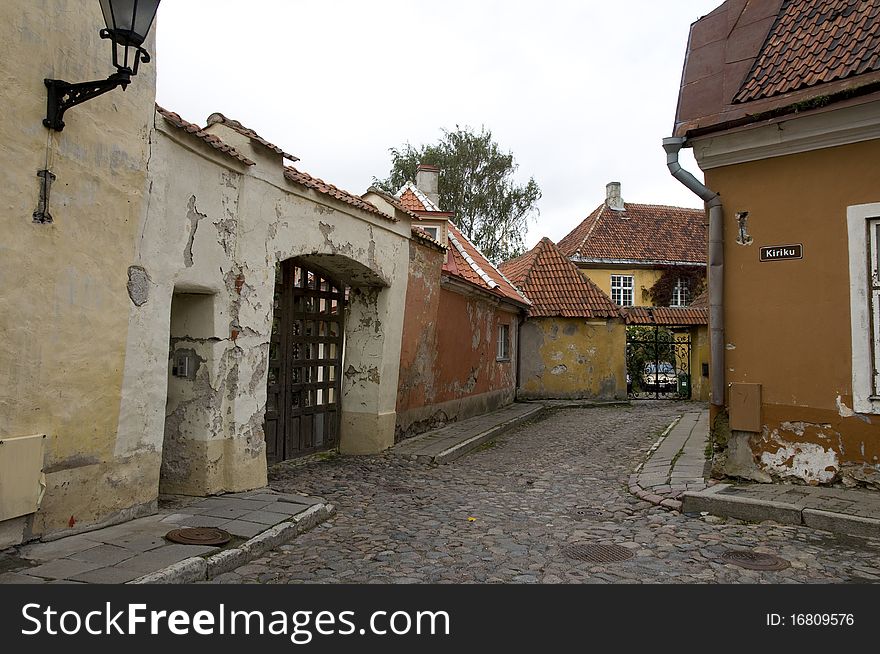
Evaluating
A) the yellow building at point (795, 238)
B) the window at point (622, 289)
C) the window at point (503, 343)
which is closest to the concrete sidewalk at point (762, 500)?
A: the yellow building at point (795, 238)

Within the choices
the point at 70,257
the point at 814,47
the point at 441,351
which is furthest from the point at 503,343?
the point at 70,257

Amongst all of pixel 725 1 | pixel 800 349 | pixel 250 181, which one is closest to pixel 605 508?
pixel 800 349

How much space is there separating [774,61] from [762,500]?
487cm

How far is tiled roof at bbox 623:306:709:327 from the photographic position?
22.0 meters

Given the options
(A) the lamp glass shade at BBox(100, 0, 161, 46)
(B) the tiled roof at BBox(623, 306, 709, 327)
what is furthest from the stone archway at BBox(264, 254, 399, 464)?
(B) the tiled roof at BBox(623, 306, 709, 327)

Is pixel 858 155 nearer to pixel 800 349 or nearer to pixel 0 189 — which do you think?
pixel 800 349

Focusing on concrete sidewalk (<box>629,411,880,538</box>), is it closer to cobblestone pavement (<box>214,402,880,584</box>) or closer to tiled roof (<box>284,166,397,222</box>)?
cobblestone pavement (<box>214,402,880,584</box>)

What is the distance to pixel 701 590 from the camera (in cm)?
424

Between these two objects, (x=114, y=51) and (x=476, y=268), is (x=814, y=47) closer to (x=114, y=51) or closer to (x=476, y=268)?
(x=114, y=51)

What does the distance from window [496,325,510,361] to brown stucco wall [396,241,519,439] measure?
0.67 meters

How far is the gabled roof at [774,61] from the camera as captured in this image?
659 cm

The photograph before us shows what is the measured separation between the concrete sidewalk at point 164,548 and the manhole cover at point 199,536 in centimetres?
6

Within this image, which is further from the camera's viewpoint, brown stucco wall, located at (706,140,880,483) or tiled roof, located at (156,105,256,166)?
brown stucco wall, located at (706,140,880,483)

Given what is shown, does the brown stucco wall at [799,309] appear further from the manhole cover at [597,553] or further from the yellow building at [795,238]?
the manhole cover at [597,553]
